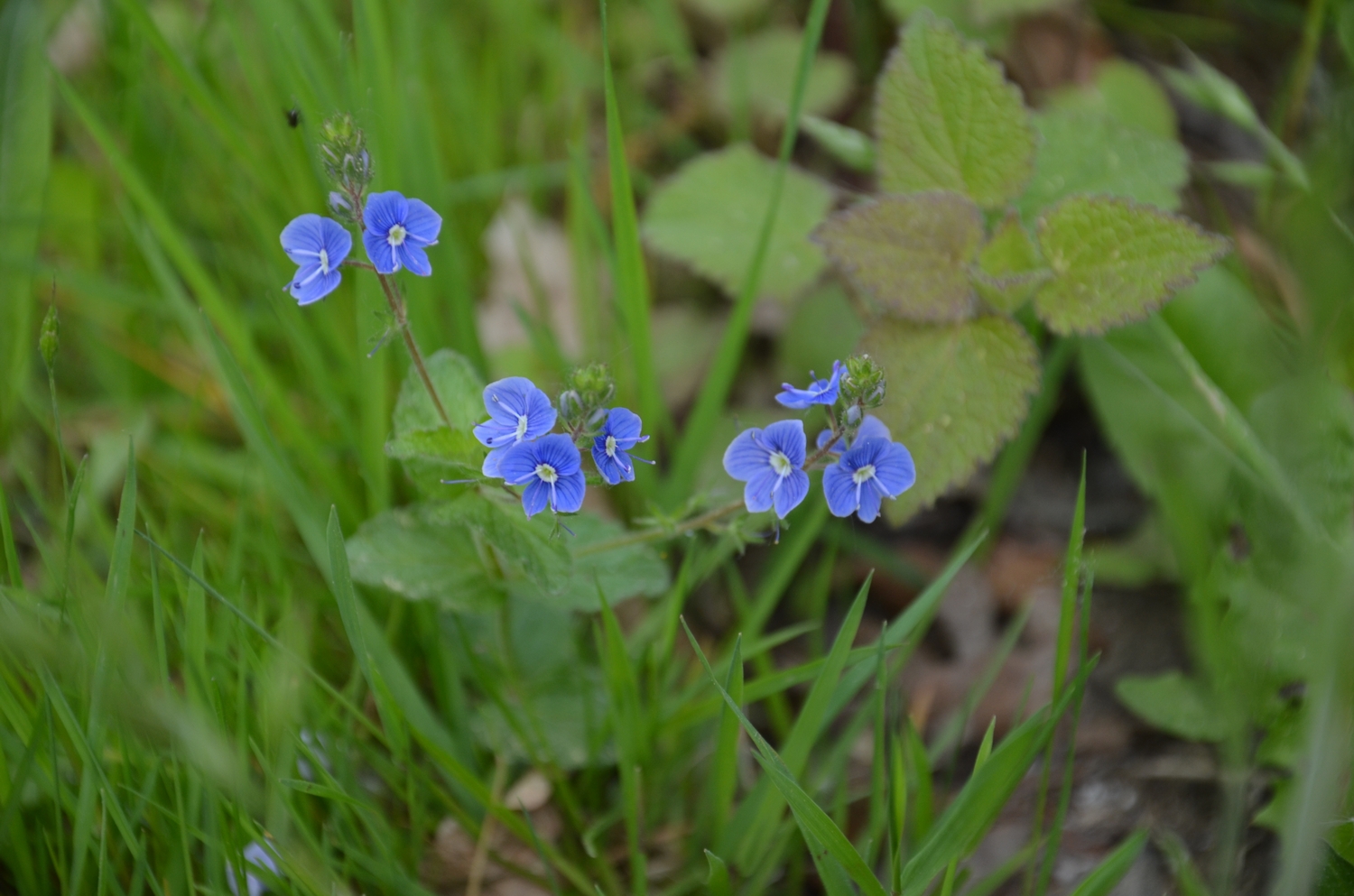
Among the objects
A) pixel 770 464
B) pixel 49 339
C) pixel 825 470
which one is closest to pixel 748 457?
pixel 770 464

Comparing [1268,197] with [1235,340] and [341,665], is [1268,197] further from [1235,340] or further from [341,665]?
[341,665]

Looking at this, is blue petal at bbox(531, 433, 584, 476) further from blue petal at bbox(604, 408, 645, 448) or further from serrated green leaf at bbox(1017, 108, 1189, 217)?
serrated green leaf at bbox(1017, 108, 1189, 217)

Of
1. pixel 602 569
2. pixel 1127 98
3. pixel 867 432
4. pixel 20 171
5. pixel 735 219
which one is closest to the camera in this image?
pixel 867 432

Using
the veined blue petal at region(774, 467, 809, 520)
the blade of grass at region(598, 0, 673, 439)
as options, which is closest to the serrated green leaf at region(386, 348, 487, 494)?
the blade of grass at region(598, 0, 673, 439)

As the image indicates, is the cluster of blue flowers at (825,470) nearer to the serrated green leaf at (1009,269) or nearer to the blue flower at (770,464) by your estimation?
the blue flower at (770,464)

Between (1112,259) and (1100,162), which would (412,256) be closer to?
(1112,259)

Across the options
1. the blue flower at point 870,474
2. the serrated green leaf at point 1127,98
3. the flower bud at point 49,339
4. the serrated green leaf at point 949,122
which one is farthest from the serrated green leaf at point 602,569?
the serrated green leaf at point 1127,98

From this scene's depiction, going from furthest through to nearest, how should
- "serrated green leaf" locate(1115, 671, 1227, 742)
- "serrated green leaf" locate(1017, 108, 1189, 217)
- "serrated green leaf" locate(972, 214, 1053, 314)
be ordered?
"serrated green leaf" locate(1017, 108, 1189, 217), "serrated green leaf" locate(972, 214, 1053, 314), "serrated green leaf" locate(1115, 671, 1227, 742)
